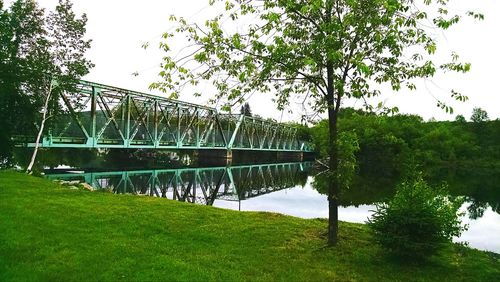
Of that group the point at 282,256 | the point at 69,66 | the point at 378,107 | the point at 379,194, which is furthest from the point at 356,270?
the point at 379,194

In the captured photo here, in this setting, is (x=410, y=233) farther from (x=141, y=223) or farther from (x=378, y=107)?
(x=141, y=223)

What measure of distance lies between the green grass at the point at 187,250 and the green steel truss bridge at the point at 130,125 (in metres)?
12.4

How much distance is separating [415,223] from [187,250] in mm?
5007

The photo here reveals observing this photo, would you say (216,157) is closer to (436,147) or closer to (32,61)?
(436,147)

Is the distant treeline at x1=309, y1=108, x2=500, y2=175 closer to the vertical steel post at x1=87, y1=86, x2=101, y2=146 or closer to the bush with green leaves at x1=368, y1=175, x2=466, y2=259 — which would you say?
the vertical steel post at x1=87, y1=86, x2=101, y2=146

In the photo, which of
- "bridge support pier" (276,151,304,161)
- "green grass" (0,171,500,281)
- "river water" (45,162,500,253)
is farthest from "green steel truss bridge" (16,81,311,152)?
"bridge support pier" (276,151,304,161)

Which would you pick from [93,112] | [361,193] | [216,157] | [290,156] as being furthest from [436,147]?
[93,112]

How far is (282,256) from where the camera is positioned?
8.94 metres

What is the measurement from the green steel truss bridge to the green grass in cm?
1237

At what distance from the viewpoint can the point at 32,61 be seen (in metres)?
23.8

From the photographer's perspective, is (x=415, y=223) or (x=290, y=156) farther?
(x=290, y=156)

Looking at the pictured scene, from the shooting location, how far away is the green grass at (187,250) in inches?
299

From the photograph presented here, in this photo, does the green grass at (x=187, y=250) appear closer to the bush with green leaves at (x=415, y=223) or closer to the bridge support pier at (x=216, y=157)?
the bush with green leaves at (x=415, y=223)

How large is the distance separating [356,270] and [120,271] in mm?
4607
